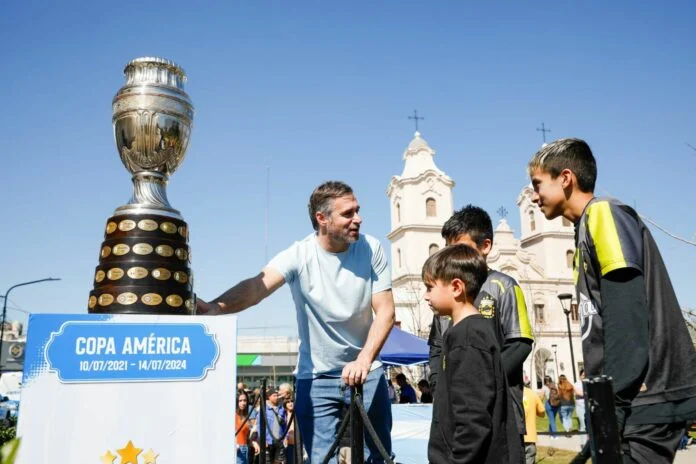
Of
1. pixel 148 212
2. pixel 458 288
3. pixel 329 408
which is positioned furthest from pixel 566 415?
pixel 148 212

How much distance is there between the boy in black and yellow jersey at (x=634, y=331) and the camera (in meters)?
1.99

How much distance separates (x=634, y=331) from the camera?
2012mm

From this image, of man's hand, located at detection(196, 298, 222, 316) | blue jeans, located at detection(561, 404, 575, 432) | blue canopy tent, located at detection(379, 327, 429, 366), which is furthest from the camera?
blue jeans, located at detection(561, 404, 575, 432)

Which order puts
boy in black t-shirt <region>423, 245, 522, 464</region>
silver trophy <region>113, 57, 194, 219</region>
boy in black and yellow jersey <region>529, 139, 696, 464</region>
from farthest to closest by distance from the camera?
silver trophy <region>113, 57, 194, 219</region>
boy in black t-shirt <region>423, 245, 522, 464</region>
boy in black and yellow jersey <region>529, 139, 696, 464</region>

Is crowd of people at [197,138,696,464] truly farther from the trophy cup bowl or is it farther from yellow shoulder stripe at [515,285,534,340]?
the trophy cup bowl

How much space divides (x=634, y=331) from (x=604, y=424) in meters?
0.64

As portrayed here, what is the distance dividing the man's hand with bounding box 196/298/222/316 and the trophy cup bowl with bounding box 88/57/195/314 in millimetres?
97

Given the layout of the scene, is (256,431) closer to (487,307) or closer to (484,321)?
(487,307)

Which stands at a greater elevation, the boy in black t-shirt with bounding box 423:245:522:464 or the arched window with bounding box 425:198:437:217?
the arched window with bounding box 425:198:437:217

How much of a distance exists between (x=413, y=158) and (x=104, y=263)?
5853cm

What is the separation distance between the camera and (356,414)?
3.05 metres

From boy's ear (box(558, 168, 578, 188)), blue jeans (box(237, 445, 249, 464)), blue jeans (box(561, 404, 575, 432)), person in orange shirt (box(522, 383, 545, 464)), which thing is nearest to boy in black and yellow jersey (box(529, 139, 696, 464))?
boy's ear (box(558, 168, 578, 188))

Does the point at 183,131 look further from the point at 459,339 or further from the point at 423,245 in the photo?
the point at 423,245

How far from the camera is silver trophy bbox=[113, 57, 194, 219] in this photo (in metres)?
3.42
